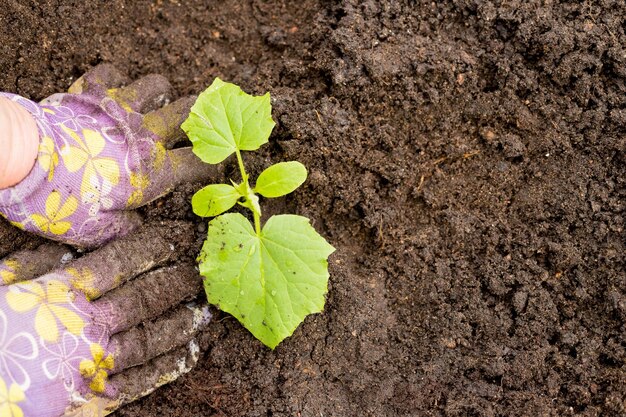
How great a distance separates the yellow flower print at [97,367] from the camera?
2.11 meters

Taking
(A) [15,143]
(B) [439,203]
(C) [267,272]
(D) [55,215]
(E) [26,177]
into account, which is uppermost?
(A) [15,143]

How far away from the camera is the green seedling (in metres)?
2.20

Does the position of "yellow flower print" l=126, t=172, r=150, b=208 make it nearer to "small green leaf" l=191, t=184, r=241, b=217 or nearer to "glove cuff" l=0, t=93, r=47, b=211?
"small green leaf" l=191, t=184, r=241, b=217

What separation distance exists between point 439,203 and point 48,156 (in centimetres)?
→ 152

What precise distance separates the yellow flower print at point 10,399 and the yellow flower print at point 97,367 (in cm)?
21

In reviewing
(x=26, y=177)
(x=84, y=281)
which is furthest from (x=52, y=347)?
(x=26, y=177)

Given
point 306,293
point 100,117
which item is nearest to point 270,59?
point 100,117

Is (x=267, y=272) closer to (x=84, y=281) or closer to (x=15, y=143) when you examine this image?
(x=84, y=281)

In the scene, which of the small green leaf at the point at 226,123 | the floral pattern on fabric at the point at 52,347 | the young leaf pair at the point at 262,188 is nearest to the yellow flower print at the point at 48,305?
the floral pattern on fabric at the point at 52,347

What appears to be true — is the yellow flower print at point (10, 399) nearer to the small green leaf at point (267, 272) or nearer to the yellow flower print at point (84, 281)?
the yellow flower print at point (84, 281)

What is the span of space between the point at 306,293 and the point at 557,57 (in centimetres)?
141

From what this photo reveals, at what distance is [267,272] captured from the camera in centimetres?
225

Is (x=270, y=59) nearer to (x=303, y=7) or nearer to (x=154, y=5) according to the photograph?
(x=303, y=7)

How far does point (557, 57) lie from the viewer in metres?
2.47
